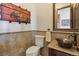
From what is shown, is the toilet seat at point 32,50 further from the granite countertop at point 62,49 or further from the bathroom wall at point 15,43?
the granite countertop at point 62,49

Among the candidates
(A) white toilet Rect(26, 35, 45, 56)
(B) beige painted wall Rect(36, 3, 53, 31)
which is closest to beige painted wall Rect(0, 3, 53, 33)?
(B) beige painted wall Rect(36, 3, 53, 31)

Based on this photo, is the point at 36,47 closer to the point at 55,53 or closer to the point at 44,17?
the point at 55,53

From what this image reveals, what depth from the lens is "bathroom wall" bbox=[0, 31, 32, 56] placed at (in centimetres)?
114

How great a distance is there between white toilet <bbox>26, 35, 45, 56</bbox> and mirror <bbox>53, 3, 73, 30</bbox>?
0.68 feet

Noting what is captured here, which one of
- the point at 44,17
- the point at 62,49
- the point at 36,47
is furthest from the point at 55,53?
the point at 44,17

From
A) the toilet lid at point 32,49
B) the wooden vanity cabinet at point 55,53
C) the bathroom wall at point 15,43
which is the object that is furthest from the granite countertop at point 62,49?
the bathroom wall at point 15,43

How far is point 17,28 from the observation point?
1.18 meters

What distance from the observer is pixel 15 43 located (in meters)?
1.18

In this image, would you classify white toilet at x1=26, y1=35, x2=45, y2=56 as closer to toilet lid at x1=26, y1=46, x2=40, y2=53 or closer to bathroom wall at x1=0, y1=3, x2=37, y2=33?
toilet lid at x1=26, y1=46, x2=40, y2=53

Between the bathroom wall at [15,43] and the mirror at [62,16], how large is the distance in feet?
1.09

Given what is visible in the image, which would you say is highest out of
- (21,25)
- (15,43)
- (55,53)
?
(21,25)

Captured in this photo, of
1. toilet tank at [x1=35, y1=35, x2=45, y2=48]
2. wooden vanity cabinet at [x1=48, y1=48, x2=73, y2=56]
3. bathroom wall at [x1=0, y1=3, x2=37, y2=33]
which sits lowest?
wooden vanity cabinet at [x1=48, y1=48, x2=73, y2=56]

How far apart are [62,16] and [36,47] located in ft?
1.48

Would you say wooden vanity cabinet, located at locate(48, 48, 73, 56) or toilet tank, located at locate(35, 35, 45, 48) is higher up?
toilet tank, located at locate(35, 35, 45, 48)
